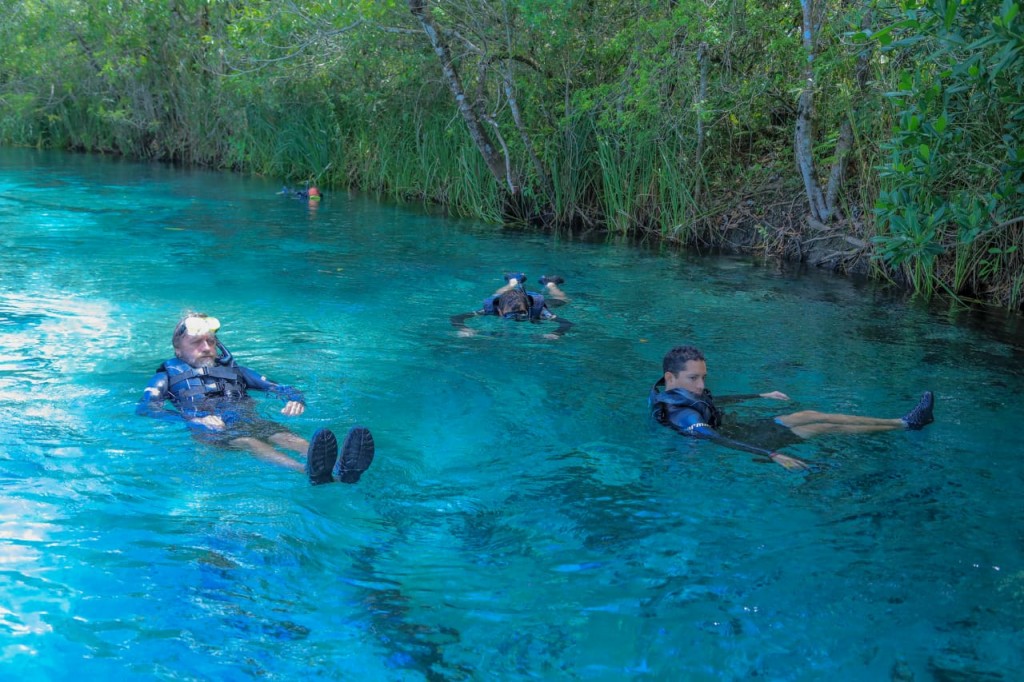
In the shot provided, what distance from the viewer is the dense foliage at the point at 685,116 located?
29.4 ft

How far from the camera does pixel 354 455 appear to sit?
5188 millimetres

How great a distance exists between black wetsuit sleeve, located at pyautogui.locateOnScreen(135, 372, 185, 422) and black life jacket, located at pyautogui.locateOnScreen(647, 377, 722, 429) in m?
3.13

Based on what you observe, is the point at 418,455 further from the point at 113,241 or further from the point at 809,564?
the point at 113,241

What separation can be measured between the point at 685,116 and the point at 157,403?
395 inches

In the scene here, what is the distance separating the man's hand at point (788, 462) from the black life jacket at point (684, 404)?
2.19ft

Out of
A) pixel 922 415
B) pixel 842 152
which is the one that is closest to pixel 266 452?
pixel 922 415

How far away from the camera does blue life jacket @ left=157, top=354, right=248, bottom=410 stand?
20.6 feet

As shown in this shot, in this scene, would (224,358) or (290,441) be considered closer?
(290,441)

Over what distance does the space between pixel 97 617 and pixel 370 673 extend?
4.20 ft

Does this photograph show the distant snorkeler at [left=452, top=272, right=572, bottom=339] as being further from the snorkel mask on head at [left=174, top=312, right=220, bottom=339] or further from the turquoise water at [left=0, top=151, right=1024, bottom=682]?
the snorkel mask on head at [left=174, top=312, right=220, bottom=339]

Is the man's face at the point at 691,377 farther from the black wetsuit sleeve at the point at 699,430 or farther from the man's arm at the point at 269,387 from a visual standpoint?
the man's arm at the point at 269,387

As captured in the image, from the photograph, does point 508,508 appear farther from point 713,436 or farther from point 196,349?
point 196,349

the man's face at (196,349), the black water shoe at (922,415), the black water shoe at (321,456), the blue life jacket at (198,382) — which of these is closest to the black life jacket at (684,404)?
the black water shoe at (922,415)

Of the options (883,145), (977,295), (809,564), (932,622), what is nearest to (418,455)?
(809,564)
